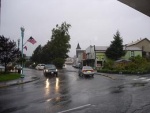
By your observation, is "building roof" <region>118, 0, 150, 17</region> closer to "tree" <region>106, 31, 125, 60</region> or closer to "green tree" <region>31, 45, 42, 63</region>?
"tree" <region>106, 31, 125, 60</region>

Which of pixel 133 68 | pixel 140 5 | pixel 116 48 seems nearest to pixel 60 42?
pixel 116 48

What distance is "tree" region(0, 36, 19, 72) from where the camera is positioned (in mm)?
37719

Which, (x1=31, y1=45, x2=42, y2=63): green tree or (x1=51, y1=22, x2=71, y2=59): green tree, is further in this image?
(x1=31, y1=45, x2=42, y2=63): green tree

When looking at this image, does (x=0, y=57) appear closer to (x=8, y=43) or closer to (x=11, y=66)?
(x=8, y=43)

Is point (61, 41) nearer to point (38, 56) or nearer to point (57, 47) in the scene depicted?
point (57, 47)

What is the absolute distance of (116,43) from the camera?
2928 inches

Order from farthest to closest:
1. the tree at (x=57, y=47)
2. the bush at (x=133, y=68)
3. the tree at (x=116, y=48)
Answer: the tree at (x=57, y=47) < the tree at (x=116, y=48) < the bush at (x=133, y=68)

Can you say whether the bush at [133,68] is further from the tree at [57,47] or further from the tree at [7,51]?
the tree at [57,47]

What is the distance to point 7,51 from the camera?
1496 inches

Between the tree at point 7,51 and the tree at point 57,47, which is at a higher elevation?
the tree at point 57,47

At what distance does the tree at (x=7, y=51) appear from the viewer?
1485 inches

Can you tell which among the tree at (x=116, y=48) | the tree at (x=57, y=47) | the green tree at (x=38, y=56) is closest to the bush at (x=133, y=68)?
the tree at (x=116, y=48)

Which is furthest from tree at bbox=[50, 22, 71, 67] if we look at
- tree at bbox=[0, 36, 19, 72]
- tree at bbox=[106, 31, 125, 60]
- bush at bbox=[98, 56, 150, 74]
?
tree at bbox=[0, 36, 19, 72]

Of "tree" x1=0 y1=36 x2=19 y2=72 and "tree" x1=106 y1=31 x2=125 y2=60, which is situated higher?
"tree" x1=106 y1=31 x2=125 y2=60
